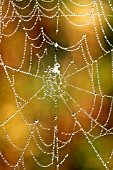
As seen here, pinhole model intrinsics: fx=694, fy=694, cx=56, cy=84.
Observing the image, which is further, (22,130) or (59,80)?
(22,130)

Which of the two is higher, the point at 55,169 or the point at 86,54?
the point at 86,54

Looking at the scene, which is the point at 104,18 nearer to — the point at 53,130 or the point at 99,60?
the point at 99,60

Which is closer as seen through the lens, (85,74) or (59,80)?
(59,80)

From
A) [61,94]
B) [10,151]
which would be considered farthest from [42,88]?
[10,151]

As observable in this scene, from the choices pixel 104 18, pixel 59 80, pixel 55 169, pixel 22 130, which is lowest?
pixel 55 169

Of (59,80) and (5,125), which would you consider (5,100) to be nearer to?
(5,125)

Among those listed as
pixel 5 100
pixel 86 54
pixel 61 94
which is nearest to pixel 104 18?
pixel 86 54
